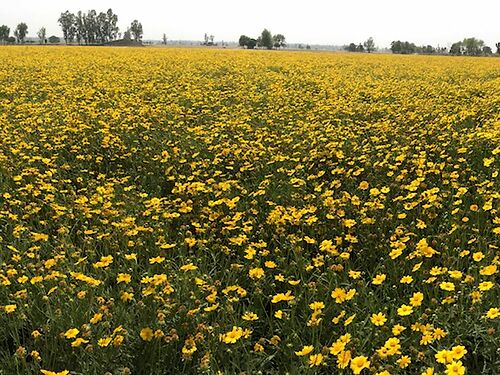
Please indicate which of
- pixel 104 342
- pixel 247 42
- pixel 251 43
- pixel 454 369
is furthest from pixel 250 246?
pixel 247 42

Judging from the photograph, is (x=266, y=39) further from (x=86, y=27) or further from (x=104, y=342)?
(x=104, y=342)

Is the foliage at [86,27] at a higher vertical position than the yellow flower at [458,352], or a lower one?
higher

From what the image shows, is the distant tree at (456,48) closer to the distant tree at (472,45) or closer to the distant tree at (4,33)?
the distant tree at (472,45)

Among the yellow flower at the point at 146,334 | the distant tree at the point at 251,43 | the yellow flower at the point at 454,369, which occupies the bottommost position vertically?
the yellow flower at the point at 146,334

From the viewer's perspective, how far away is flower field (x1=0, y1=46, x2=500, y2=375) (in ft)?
7.68

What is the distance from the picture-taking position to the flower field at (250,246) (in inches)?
92.2

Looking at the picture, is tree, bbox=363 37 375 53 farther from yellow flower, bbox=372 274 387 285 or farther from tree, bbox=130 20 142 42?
yellow flower, bbox=372 274 387 285

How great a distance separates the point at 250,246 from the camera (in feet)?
10.6

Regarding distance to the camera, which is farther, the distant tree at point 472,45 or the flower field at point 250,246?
the distant tree at point 472,45

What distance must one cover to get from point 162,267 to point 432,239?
71.8 inches

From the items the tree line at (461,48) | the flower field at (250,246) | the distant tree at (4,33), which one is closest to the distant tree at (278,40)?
the tree line at (461,48)

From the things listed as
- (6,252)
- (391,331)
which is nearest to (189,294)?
(391,331)

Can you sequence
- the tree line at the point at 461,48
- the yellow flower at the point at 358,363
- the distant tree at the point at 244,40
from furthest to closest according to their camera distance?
the distant tree at the point at 244,40 → the tree line at the point at 461,48 → the yellow flower at the point at 358,363

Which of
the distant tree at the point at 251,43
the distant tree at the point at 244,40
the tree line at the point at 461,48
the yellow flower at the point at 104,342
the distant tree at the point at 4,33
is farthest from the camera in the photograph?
the distant tree at the point at 4,33
